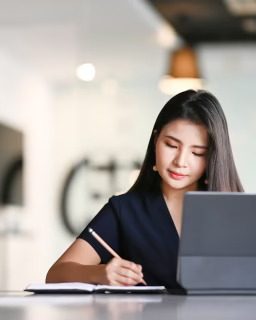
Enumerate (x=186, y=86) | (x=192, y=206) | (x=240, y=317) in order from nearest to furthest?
(x=240, y=317) < (x=192, y=206) < (x=186, y=86)

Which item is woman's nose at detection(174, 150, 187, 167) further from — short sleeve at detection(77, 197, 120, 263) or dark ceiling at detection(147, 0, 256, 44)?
dark ceiling at detection(147, 0, 256, 44)

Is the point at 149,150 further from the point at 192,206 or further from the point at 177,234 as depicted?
the point at 192,206

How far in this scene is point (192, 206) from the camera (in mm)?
1819

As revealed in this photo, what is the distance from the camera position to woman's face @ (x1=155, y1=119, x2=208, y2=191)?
2.43 meters

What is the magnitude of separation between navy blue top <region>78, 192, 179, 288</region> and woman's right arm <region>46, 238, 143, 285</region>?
0.11 feet

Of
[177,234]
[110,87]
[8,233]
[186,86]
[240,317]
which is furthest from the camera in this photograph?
[8,233]

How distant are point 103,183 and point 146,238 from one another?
2.94m

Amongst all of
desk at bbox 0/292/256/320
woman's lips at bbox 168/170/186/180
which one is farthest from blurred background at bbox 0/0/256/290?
desk at bbox 0/292/256/320

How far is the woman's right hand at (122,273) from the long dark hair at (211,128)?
1.60ft

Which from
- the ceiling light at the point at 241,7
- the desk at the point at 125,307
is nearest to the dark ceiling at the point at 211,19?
the ceiling light at the point at 241,7

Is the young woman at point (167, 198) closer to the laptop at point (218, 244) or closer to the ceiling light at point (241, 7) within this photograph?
the laptop at point (218, 244)

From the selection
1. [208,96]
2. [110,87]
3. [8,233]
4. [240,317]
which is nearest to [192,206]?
[240,317]

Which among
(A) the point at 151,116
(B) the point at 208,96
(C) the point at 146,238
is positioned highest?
(A) the point at 151,116

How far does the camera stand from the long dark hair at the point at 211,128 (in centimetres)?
241
